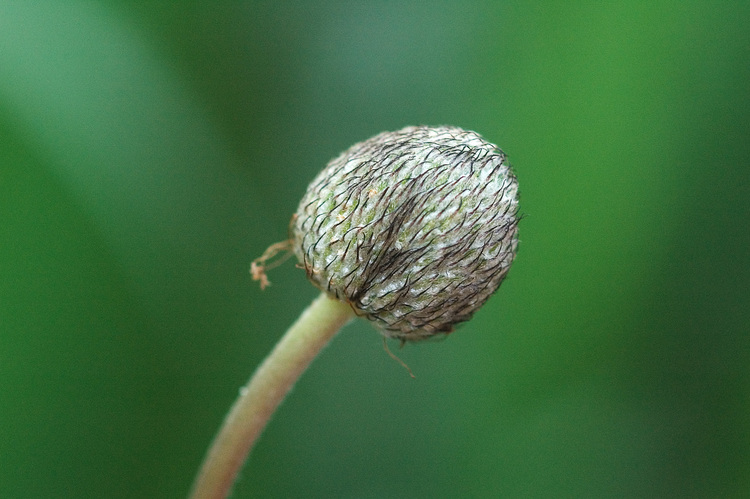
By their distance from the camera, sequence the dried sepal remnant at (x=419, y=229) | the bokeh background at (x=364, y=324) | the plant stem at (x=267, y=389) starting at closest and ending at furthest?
1. the dried sepal remnant at (x=419, y=229)
2. the plant stem at (x=267, y=389)
3. the bokeh background at (x=364, y=324)

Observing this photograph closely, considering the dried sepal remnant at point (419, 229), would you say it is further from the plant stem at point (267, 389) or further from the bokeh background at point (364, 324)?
the bokeh background at point (364, 324)

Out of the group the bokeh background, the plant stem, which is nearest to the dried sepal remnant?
the plant stem

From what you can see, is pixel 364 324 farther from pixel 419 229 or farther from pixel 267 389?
pixel 419 229

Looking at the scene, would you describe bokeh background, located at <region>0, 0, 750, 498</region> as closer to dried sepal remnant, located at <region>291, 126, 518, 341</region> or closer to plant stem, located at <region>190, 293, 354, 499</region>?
plant stem, located at <region>190, 293, 354, 499</region>

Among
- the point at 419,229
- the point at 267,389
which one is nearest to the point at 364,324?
the point at 267,389

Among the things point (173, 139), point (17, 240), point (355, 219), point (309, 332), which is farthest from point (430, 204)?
point (173, 139)

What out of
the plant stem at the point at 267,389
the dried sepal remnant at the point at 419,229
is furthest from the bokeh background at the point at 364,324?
the dried sepal remnant at the point at 419,229
